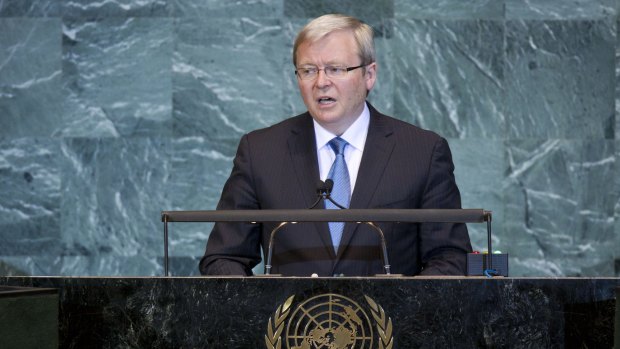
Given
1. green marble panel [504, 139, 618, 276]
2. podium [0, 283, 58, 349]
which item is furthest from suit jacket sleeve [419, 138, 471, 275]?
green marble panel [504, 139, 618, 276]

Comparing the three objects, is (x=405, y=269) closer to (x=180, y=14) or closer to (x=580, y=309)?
(x=580, y=309)

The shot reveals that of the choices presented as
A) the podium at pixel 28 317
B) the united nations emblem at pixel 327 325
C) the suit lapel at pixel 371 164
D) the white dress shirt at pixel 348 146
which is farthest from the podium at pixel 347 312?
the white dress shirt at pixel 348 146

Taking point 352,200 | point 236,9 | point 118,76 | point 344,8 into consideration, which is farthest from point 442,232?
point 118,76

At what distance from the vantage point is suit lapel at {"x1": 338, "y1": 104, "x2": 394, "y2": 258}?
381 cm

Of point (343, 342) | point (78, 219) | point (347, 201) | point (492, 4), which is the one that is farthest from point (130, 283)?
point (492, 4)

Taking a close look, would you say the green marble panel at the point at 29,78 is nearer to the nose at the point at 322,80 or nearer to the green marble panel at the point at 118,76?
the green marble panel at the point at 118,76

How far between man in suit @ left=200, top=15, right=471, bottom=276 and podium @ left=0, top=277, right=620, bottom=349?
0.78 metres

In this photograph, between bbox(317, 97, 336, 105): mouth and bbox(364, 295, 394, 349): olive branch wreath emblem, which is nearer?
bbox(364, 295, 394, 349): olive branch wreath emblem

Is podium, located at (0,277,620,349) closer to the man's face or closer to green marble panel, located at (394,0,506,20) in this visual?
the man's face

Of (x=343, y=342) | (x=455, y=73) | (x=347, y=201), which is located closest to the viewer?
(x=343, y=342)

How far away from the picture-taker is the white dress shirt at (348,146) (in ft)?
13.1

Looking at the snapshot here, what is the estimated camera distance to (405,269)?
153 inches

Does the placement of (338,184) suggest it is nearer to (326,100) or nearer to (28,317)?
(326,100)

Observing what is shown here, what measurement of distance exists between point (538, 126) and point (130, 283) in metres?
3.86
